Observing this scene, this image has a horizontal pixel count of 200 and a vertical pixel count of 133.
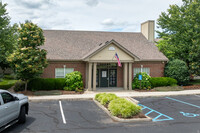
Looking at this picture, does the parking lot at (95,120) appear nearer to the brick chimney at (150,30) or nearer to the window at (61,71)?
the window at (61,71)

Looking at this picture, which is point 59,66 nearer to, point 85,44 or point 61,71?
point 61,71

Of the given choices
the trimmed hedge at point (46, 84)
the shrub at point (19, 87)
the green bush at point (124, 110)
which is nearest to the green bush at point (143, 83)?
the trimmed hedge at point (46, 84)

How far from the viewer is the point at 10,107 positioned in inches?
358

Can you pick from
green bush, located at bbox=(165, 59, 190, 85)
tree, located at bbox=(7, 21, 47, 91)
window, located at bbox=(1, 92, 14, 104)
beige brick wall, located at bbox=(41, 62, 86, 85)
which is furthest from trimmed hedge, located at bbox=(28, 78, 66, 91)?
green bush, located at bbox=(165, 59, 190, 85)

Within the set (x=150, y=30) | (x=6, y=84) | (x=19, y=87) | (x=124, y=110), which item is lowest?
(x=124, y=110)

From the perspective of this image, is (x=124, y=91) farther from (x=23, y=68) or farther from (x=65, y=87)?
(x=23, y=68)

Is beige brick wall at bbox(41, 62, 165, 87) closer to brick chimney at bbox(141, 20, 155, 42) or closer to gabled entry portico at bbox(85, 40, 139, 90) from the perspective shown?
gabled entry portico at bbox(85, 40, 139, 90)

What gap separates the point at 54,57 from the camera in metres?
21.2

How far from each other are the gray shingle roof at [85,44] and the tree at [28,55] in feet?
9.73

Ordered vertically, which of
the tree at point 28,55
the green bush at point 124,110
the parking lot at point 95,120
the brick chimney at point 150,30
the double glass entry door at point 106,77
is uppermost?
the brick chimney at point 150,30

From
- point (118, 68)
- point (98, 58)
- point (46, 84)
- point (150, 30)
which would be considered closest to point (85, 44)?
point (98, 58)

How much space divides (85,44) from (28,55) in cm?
845

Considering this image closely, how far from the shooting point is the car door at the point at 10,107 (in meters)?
8.85

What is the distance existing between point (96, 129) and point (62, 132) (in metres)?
1.58
